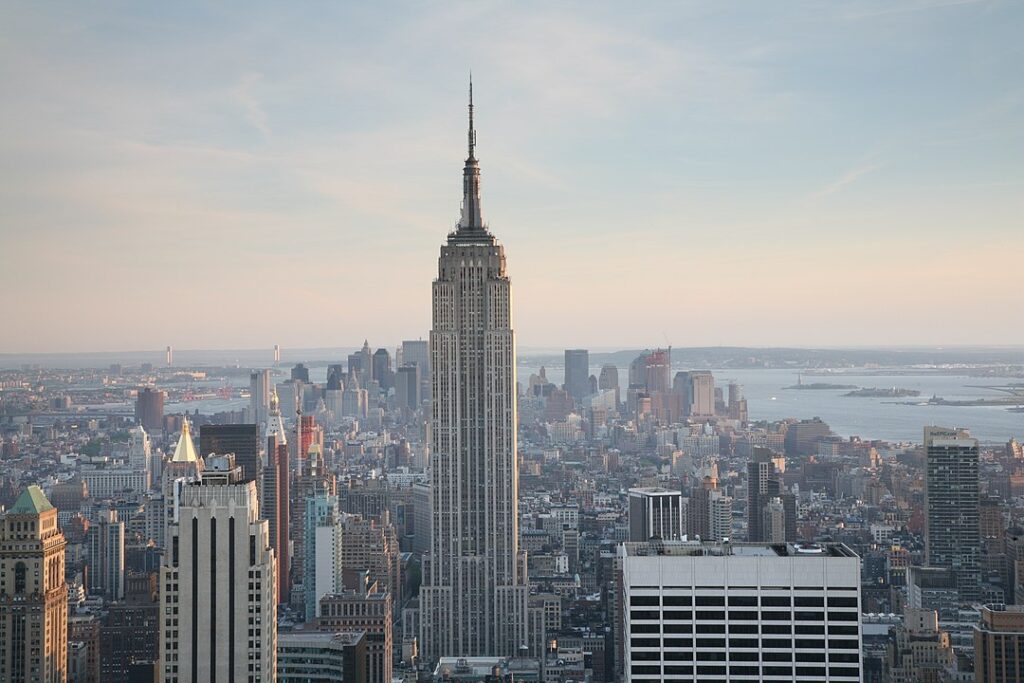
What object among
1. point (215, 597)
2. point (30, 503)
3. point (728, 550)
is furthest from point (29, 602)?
point (728, 550)

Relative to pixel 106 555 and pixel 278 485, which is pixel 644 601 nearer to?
pixel 106 555

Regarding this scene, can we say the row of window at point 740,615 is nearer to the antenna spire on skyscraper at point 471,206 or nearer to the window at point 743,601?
the window at point 743,601

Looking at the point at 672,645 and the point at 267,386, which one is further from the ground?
the point at 267,386

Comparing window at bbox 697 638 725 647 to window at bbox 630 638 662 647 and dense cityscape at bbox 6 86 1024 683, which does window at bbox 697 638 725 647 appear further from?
window at bbox 630 638 662 647

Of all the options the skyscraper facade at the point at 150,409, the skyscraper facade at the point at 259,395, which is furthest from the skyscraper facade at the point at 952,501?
the skyscraper facade at the point at 150,409

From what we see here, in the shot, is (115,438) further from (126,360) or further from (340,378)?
(340,378)

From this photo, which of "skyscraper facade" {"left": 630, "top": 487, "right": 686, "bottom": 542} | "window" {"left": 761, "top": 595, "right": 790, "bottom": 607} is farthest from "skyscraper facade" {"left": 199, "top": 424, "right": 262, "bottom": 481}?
"window" {"left": 761, "top": 595, "right": 790, "bottom": 607}

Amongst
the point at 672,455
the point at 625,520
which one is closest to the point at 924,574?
the point at 625,520
